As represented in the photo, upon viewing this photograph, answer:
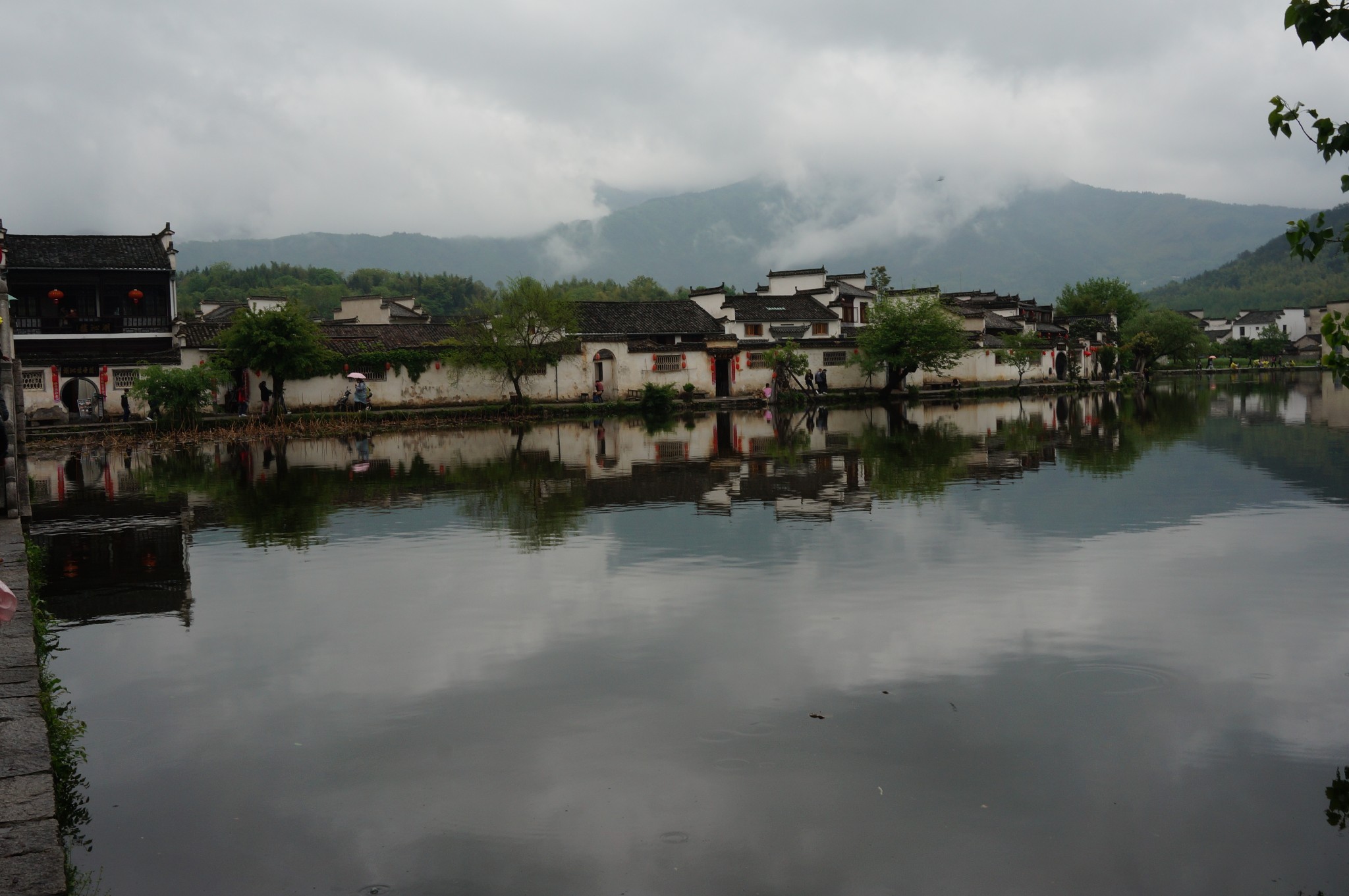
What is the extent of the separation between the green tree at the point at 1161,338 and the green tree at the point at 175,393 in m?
57.5

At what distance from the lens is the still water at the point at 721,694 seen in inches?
199

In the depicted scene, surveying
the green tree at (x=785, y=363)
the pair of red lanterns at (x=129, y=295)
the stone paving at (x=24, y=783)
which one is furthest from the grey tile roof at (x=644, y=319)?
the stone paving at (x=24, y=783)

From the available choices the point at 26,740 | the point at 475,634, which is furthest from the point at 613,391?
the point at 26,740

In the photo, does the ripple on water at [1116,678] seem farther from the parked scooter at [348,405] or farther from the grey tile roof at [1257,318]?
the grey tile roof at [1257,318]

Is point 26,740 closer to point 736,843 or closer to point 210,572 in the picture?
point 736,843

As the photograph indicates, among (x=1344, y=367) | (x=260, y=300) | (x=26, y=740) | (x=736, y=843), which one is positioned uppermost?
(x=260, y=300)

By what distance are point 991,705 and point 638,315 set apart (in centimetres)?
4140

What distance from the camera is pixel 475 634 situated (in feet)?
28.5

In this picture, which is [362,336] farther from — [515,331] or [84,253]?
[84,253]

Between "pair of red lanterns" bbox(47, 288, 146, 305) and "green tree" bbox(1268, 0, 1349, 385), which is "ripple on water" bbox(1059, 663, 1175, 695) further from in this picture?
"pair of red lanterns" bbox(47, 288, 146, 305)

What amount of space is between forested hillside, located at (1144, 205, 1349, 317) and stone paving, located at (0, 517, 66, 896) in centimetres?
13013

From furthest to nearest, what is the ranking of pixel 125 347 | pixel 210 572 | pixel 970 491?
pixel 125 347, pixel 970 491, pixel 210 572

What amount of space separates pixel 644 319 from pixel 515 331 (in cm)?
829

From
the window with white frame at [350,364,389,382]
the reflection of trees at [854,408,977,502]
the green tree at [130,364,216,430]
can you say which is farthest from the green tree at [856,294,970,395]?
the green tree at [130,364,216,430]
